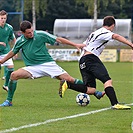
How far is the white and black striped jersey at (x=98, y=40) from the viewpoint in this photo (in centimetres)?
1037

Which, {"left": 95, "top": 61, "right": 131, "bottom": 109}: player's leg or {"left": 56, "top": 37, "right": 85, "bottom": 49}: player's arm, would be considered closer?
{"left": 56, "top": 37, "right": 85, "bottom": 49}: player's arm

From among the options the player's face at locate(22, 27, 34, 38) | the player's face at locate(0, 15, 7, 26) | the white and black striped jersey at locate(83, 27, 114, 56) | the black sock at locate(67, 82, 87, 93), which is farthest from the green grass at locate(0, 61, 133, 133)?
the player's face at locate(0, 15, 7, 26)

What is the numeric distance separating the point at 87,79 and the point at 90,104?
76cm

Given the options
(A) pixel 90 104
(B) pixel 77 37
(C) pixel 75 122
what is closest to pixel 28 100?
(A) pixel 90 104

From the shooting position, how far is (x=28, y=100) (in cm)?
1230

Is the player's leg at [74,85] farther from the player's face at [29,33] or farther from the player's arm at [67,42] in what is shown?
the player's face at [29,33]

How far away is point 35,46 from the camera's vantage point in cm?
1053

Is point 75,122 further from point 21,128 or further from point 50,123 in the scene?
A: point 21,128

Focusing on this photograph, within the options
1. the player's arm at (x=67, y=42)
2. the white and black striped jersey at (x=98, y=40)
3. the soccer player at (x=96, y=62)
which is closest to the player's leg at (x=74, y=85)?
the soccer player at (x=96, y=62)

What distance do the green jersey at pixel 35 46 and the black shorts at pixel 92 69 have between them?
81 centimetres

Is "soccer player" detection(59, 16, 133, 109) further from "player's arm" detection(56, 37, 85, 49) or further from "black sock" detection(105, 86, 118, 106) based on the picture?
"player's arm" detection(56, 37, 85, 49)

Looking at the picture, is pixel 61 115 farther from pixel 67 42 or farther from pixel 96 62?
pixel 96 62

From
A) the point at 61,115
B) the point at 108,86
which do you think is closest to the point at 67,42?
the point at 108,86

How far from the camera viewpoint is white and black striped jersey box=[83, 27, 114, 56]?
10.4 metres
